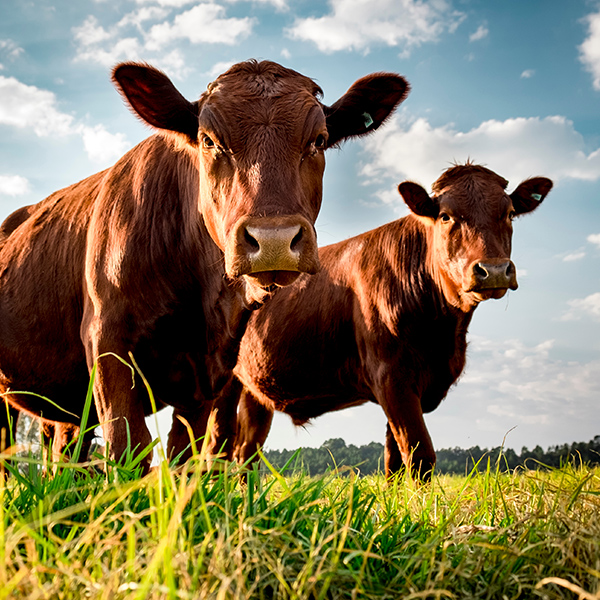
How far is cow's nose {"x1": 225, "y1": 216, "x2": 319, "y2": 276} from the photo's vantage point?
9.36 feet

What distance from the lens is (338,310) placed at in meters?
7.22

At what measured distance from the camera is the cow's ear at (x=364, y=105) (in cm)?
423

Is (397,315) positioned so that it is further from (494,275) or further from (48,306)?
(48,306)

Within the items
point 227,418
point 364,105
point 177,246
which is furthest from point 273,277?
point 227,418

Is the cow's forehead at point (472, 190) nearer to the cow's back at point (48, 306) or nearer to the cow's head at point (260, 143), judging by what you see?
the cow's head at point (260, 143)

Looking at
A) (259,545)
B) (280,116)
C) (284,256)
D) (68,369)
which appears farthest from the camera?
(68,369)

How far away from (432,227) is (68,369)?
12.9 feet

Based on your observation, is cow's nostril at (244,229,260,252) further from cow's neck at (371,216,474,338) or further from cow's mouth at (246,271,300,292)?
cow's neck at (371,216,474,338)

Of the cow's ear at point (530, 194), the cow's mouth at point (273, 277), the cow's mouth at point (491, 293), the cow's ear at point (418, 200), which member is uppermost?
the cow's ear at point (530, 194)

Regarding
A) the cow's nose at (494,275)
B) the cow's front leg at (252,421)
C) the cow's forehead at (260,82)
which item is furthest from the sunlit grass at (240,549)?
the cow's front leg at (252,421)

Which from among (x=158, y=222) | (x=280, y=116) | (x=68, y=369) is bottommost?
(x=68, y=369)

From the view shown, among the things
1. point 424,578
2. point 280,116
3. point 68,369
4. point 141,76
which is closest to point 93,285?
point 68,369

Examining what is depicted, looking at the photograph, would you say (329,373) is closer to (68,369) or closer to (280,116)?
(68,369)

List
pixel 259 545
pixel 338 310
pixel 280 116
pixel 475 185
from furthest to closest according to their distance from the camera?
pixel 338 310 → pixel 475 185 → pixel 280 116 → pixel 259 545
